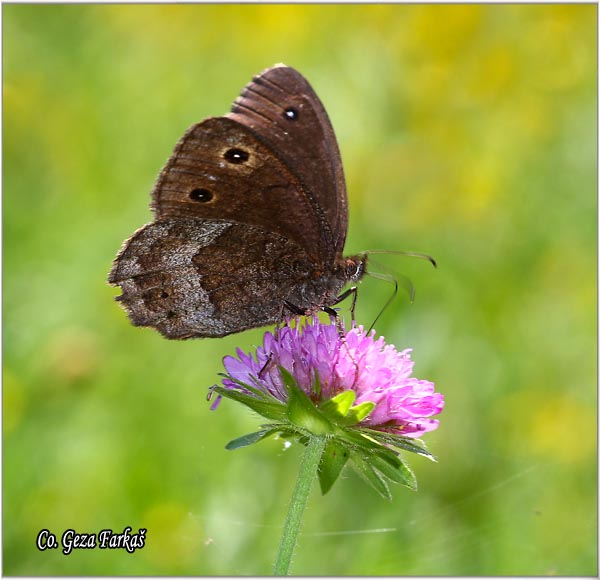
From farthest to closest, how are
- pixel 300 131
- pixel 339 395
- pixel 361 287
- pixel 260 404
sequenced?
pixel 361 287, pixel 300 131, pixel 260 404, pixel 339 395

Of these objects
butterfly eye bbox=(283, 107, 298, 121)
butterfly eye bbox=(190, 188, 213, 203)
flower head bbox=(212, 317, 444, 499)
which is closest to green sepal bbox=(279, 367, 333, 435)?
flower head bbox=(212, 317, 444, 499)

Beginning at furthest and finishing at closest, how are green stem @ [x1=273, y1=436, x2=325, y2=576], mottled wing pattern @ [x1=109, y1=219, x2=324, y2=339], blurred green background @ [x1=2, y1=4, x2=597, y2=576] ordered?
blurred green background @ [x1=2, y1=4, x2=597, y2=576] < mottled wing pattern @ [x1=109, y1=219, x2=324, y2=339] < green stem @ [x1=273, y1=436, x2=325, y2=576]

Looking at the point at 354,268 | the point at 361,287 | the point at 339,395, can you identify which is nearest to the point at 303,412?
the point at 339,395

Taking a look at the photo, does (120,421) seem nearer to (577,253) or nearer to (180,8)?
(577,253)

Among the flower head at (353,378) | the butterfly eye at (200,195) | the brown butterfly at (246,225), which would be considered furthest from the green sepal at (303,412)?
the butterfly eye at (200,195)

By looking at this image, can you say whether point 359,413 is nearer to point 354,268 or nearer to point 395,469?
point 395,469

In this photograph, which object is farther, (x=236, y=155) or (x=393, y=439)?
(x=236, y=155)

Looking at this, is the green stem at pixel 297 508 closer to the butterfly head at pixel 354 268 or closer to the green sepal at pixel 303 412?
the green sepal at pixel 303 412

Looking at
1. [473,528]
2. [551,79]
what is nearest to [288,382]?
[473,528]

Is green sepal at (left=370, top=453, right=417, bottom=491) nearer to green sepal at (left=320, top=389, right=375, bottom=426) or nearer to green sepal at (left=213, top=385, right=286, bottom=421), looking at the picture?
green sepal at (left=320, top=389, right=375, bottom=426)
